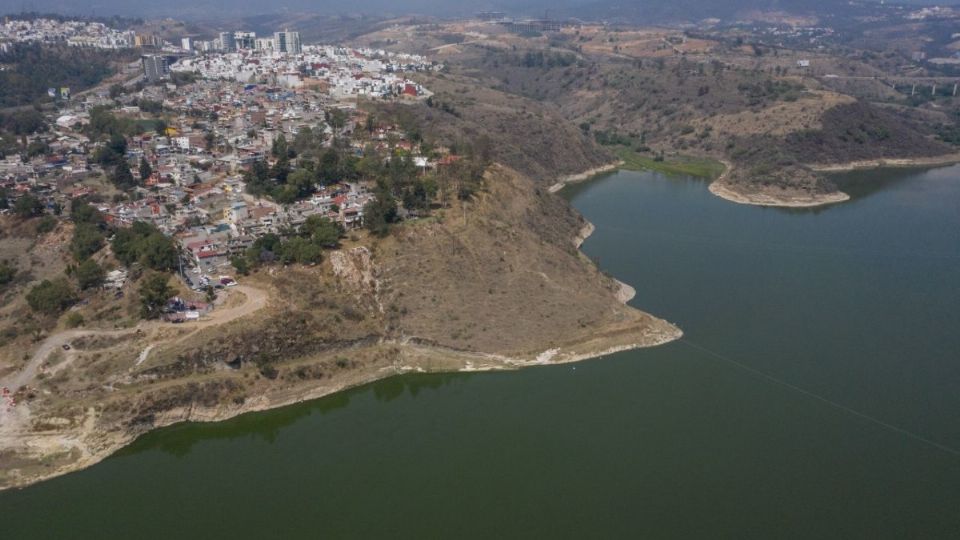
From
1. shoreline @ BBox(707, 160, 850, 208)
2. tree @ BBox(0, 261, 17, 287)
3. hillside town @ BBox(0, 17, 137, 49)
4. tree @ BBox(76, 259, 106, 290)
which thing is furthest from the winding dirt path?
hillside town @ BBox(0, 17, 137, 49)

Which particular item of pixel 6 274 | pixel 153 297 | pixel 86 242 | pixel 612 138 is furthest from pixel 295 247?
pixel 612 138

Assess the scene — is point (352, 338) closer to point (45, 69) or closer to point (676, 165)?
point (676, 165)

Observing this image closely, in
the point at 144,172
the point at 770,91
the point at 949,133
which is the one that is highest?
the point at 770,91

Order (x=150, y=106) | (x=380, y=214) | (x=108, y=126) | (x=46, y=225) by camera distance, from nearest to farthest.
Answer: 1. (x=380, y=214)
2. (x=46, y=225)
3. (x=108, y=126)
4. (x=150, y=106)

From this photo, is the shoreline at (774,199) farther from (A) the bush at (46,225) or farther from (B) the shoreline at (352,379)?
(A) the bush at (46,225)

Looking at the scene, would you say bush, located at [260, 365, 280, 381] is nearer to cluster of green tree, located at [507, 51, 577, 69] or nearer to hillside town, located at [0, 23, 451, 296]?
hillside town, located at [0, 23, 451, 296]

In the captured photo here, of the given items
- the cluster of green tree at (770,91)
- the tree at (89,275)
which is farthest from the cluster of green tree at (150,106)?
the cluster of green tree at (770,91)
